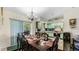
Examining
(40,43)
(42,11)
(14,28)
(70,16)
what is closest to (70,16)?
(70,16)

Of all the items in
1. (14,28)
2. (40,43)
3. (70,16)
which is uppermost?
(70,16)

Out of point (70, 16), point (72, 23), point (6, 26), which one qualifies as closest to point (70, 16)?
point (70, 16)

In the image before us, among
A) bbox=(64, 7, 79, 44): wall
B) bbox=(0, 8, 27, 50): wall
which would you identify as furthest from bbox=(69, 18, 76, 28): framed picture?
bbox=(0, 8, 27, 50): wall

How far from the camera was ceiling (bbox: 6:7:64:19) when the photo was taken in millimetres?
2541

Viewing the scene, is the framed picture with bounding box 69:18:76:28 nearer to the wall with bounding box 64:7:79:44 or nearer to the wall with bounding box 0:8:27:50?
the wall with bounding box 64:7:79:44

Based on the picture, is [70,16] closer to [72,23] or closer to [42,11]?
[72,23]

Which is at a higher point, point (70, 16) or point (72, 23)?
point (70, 16)

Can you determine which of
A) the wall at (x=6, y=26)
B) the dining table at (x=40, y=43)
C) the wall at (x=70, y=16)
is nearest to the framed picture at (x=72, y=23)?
the wall at (x=70, y=16)

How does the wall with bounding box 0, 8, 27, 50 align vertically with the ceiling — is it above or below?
below

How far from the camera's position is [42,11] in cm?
255

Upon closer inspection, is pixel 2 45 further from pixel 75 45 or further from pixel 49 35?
pixel 75 45

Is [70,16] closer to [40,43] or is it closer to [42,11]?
[42,11]

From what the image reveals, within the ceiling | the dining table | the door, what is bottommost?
the dining table

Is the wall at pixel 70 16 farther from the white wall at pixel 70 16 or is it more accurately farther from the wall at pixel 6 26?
the wall at pixel 6 26
